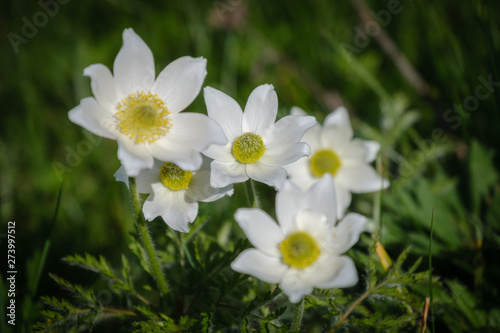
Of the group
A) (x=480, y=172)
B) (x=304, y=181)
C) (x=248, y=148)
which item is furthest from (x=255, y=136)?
(x=480, y=172)

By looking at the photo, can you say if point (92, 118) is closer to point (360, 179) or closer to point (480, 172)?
point (360, 179)

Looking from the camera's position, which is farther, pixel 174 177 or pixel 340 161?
pixel 340 161

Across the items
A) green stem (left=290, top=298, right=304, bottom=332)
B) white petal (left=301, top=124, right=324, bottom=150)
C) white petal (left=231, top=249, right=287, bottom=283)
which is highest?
white petal (left=301, top=124, right=324, bottom=150)

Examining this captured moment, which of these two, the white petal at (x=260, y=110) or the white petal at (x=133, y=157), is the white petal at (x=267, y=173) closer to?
the white petal at (x=260, y=110)

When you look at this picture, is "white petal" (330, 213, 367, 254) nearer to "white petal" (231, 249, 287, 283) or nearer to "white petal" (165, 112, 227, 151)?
"white petal" (231, 249, 287, 283)

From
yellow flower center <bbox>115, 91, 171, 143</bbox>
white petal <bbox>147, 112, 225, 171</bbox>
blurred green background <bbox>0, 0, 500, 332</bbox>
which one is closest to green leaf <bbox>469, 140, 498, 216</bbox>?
blurred green background <bbox>0, 0, 500, 332</bbox>

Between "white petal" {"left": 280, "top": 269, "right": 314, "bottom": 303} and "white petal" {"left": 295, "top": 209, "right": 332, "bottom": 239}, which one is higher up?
"white petal" {"left": 295, "top": 209, "right": 332, "bottom": 239}
